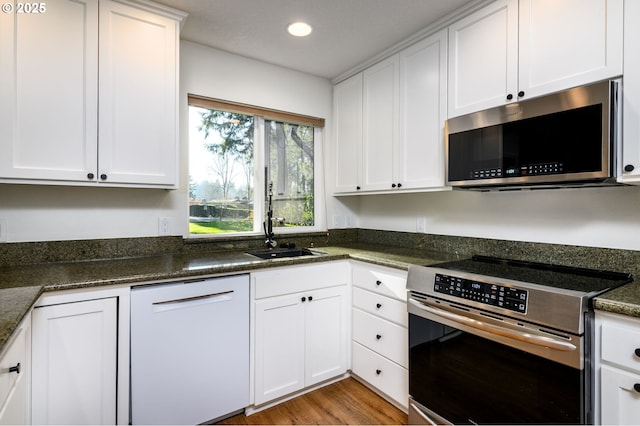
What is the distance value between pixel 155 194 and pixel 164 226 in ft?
0.74

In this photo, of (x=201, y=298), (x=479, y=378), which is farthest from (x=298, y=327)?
(x=479, y=378)

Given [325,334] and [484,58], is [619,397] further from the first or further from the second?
[484,58]

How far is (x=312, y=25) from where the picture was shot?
2.07 m

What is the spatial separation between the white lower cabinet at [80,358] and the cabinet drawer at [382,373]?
1.39 m

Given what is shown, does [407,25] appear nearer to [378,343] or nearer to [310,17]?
[310,17]

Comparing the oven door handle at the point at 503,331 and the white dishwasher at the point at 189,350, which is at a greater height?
the oven door handle at the point at 503,331

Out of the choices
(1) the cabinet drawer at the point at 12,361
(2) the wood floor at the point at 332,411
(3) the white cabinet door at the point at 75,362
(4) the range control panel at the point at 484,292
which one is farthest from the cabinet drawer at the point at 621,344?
(3) the white cabinet door at the point at 75,362

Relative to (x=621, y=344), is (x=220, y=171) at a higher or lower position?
higher

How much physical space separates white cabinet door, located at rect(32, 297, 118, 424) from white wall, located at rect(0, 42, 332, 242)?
0.71 metres

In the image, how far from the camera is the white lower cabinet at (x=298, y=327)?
1944mm

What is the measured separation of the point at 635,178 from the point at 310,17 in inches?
72.1

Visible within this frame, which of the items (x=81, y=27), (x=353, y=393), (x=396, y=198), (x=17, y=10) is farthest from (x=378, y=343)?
(x=17, y=10)

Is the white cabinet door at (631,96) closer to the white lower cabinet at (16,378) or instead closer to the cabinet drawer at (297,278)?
the cabinet drawer at (297,278)

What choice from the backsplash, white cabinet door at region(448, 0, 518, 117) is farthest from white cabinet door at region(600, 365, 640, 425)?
white cabinet door at region(448, 0, 518, 117)
